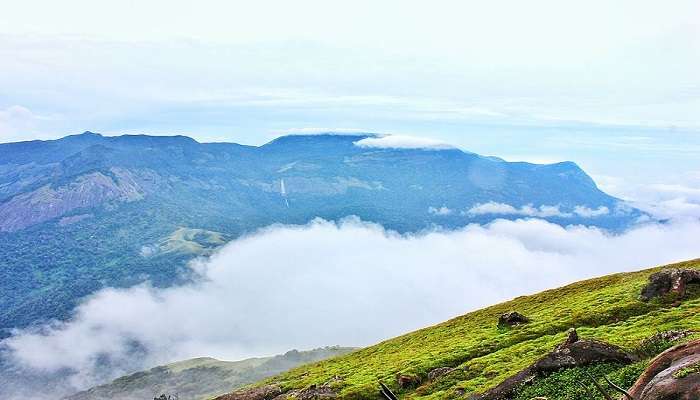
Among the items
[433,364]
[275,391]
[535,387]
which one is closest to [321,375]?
[275,391]

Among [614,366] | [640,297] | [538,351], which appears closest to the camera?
[614,366]

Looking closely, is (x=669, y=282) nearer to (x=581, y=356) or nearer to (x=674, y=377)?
(x=581, y=356)

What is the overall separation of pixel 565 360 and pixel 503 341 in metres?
17.3

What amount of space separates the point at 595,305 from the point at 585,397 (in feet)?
104

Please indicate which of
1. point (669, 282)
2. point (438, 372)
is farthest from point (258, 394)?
point (669, 282)

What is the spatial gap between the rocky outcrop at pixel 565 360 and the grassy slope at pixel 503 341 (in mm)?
2138

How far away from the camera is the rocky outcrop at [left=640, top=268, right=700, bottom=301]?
54.5m

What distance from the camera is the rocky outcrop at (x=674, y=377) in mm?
21906

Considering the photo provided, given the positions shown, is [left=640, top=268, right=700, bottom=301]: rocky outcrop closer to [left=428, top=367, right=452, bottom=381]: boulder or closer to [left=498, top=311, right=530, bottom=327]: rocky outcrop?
[left=498, top=311, right=530, bottom=327]: rocky outcrop

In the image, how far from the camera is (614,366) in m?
36.5

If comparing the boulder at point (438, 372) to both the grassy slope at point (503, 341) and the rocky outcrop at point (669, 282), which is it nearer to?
the grassy slope at point (503, 341)

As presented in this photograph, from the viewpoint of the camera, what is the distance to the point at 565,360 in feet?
125

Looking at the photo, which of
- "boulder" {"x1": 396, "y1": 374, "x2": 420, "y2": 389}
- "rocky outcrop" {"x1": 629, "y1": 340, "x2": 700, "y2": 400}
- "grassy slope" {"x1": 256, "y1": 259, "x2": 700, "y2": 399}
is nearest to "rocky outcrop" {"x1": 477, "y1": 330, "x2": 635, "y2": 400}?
"grassy slope" {"x1": 256, "y1": 259, "x2": 700, "y2": 399}

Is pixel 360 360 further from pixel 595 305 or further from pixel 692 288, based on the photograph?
pixel 692 288
